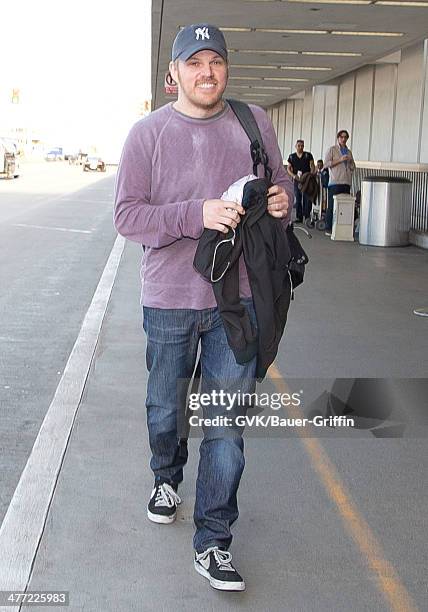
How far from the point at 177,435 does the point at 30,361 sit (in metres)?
4.05

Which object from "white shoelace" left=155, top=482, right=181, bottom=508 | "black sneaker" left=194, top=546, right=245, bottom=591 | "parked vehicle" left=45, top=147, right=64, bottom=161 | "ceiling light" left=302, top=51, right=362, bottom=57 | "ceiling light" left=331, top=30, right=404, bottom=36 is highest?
"ceiling light" left=331, top=30, right=404, bottom=36

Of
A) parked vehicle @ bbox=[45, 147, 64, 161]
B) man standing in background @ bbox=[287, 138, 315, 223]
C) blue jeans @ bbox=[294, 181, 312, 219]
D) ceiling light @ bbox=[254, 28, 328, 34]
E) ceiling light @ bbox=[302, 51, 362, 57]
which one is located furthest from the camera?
parked vehicle @ bbox=[45, 147, 64, 161]

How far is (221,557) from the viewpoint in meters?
3.63

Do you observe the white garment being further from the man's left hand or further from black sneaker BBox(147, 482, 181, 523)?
black sneaker BBox(147, 482, 181, 523)

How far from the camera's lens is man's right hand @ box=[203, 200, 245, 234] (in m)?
3.43

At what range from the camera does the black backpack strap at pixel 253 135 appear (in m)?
3.63

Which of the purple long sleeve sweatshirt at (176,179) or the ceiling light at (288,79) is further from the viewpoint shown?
the ceiling light at (288,79)

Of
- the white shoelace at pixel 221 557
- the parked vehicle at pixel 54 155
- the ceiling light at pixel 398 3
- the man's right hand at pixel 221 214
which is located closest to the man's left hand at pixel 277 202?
the man's right hand at pixel 221 214

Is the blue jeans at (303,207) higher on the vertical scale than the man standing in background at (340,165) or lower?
lower

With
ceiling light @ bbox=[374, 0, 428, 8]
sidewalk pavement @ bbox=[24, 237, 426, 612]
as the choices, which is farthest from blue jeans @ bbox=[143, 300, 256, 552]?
ceiling light @ bbox=[374, 0, 428, 8]

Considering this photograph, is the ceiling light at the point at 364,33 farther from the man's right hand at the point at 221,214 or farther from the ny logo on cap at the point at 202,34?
the man's right hand at the point at 221,214

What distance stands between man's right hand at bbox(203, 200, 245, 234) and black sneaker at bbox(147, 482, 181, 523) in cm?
132

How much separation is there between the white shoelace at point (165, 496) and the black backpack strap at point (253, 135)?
4.83ft

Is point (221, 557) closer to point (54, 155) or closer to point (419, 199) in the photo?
point (419, 199)
